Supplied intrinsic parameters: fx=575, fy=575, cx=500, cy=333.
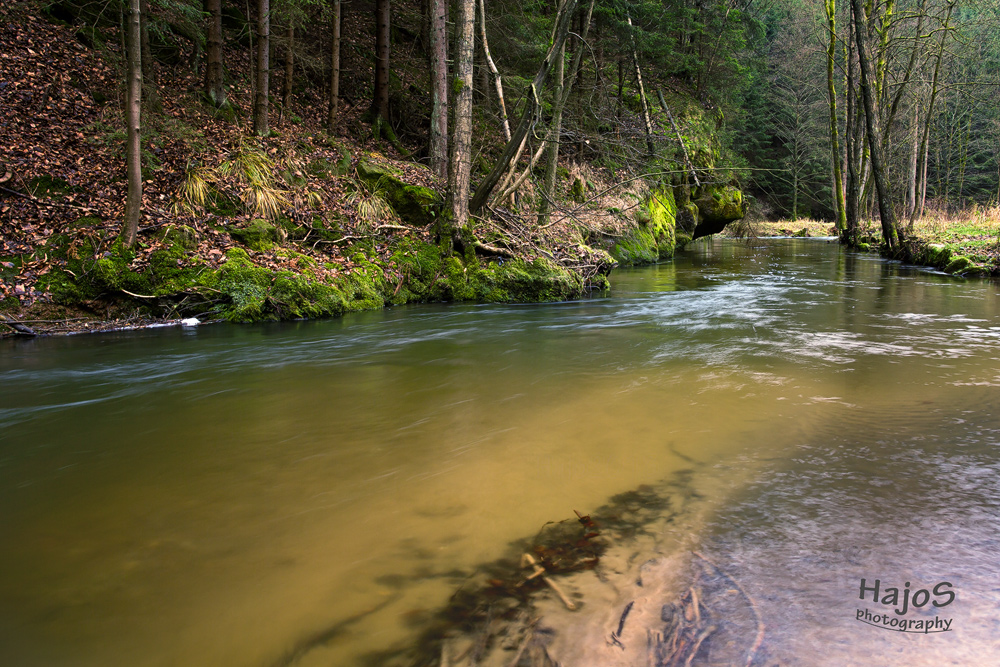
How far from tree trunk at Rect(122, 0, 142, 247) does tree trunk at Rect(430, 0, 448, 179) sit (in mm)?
5555

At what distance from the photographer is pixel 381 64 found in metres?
14.0

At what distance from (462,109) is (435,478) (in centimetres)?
870

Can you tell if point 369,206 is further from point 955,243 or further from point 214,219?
point 955,243

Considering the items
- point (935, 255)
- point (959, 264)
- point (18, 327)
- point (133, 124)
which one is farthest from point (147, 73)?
point (935, 255)

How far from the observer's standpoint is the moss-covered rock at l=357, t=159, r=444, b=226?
11.5m

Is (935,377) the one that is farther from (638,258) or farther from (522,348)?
(638,258)

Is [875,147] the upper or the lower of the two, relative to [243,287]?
upper

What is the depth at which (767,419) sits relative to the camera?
161 inches

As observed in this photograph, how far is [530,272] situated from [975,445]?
8.05 m

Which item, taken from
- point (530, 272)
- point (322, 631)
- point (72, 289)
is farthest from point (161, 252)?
point (322, 631)

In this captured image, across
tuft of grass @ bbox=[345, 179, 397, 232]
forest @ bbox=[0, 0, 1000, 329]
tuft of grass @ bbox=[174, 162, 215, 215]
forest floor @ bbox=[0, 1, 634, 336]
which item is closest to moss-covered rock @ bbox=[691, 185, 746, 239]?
forest @ bbox=[0, 0, 1000, 329]

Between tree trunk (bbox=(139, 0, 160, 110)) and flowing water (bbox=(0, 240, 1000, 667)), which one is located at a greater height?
tree trunk (bbox=(139, 0, 160, 110))

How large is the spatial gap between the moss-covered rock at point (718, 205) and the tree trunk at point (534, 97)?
1325 cm

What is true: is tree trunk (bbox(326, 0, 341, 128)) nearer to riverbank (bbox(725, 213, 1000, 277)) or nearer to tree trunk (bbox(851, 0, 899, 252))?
tree trunk (bbox(851, 0, 899, 252))
